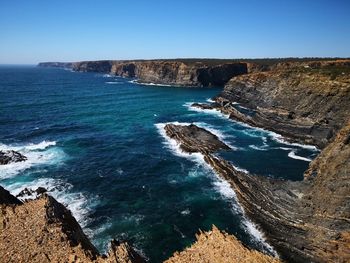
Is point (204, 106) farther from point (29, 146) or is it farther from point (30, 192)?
point (30, 192)

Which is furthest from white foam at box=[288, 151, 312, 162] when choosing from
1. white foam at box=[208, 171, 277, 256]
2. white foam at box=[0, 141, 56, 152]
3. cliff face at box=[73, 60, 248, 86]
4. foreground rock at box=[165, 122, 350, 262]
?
cliff face at box=[73, 60, 248, 86]

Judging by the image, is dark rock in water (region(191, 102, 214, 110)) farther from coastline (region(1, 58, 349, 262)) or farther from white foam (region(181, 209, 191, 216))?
white foam (region(181, 209, 191, 216))

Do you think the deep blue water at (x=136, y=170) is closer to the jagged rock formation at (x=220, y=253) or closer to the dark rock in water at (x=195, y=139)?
the dark rock in water at (x=195, y=139)

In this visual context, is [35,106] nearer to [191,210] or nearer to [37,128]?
[37,128]

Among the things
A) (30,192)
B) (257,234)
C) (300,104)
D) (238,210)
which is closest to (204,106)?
(300,104)

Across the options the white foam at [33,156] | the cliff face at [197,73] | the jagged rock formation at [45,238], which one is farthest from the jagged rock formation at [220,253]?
the cliff face at [197,73]

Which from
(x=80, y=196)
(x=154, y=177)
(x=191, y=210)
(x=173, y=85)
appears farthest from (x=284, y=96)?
(x=173, y=85)
